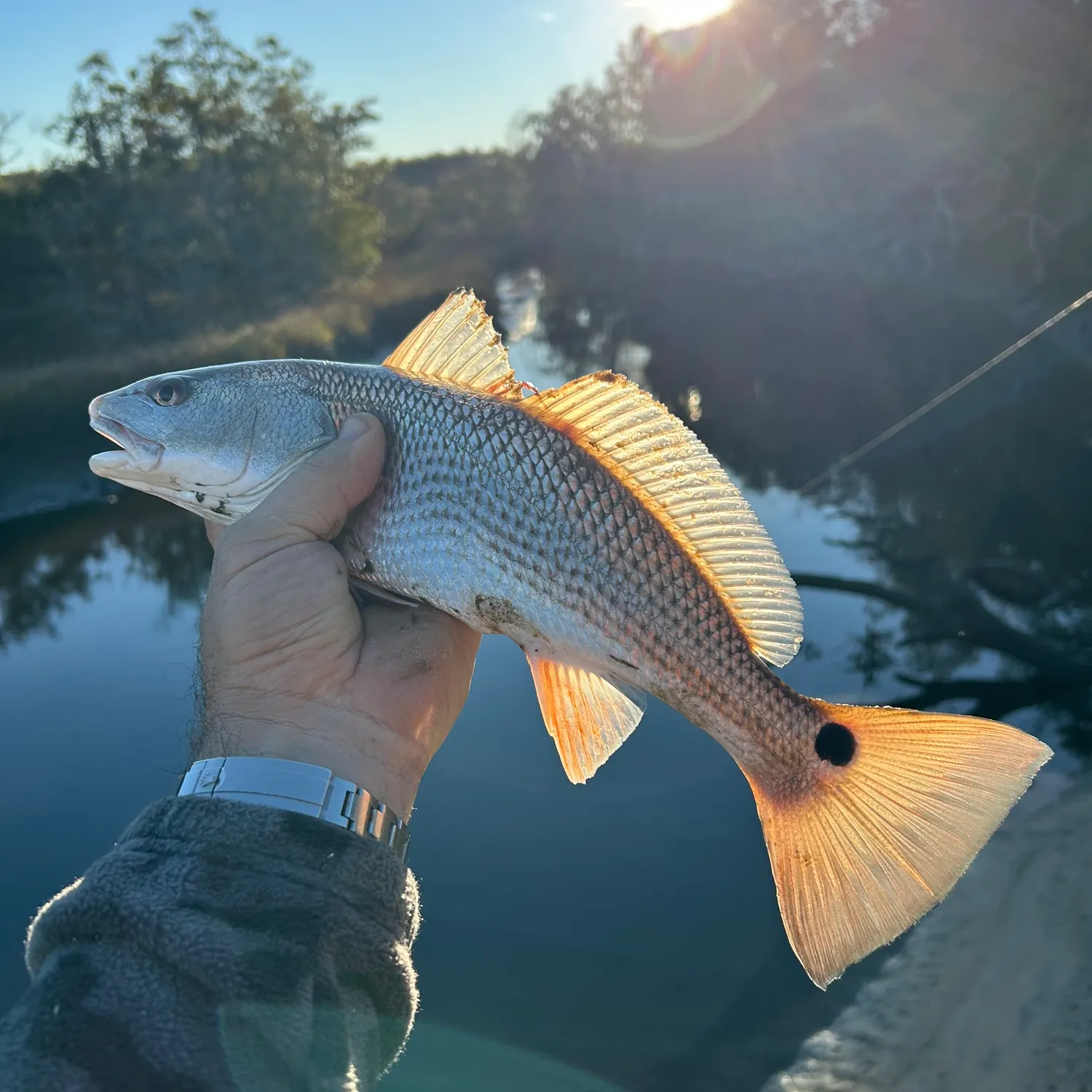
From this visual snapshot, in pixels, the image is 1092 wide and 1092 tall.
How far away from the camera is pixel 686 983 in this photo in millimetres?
5289

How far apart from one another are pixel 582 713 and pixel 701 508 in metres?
0.80

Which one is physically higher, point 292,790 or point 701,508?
point 701,508

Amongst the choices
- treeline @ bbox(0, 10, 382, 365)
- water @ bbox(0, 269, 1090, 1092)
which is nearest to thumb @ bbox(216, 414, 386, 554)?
water @ bbox(0, 269, 1090, 1092)

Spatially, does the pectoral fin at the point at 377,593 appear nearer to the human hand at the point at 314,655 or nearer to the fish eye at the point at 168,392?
the human hand at the point at 314,655

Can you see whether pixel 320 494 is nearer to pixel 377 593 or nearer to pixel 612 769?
pixel 377 593

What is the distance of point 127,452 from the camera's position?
2.97m

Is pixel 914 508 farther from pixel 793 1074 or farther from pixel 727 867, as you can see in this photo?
pixel 793 1074

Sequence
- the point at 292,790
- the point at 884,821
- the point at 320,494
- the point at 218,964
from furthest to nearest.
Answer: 1. the point at 320,494
2. the point at 884,821
3. the point at 292,790
4. the point at 218,964

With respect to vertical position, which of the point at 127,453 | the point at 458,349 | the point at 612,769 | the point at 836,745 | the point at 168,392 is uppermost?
the point at 458,349

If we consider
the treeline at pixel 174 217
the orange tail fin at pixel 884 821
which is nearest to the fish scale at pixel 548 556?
the orange tail fin at pixel 884 821

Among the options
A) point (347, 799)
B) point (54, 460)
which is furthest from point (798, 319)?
point (347, 799)

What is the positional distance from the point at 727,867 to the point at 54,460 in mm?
13017

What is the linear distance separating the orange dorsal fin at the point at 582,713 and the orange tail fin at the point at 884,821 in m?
0.58

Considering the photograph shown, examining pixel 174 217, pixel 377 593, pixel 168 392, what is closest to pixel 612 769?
pixel 377 593
